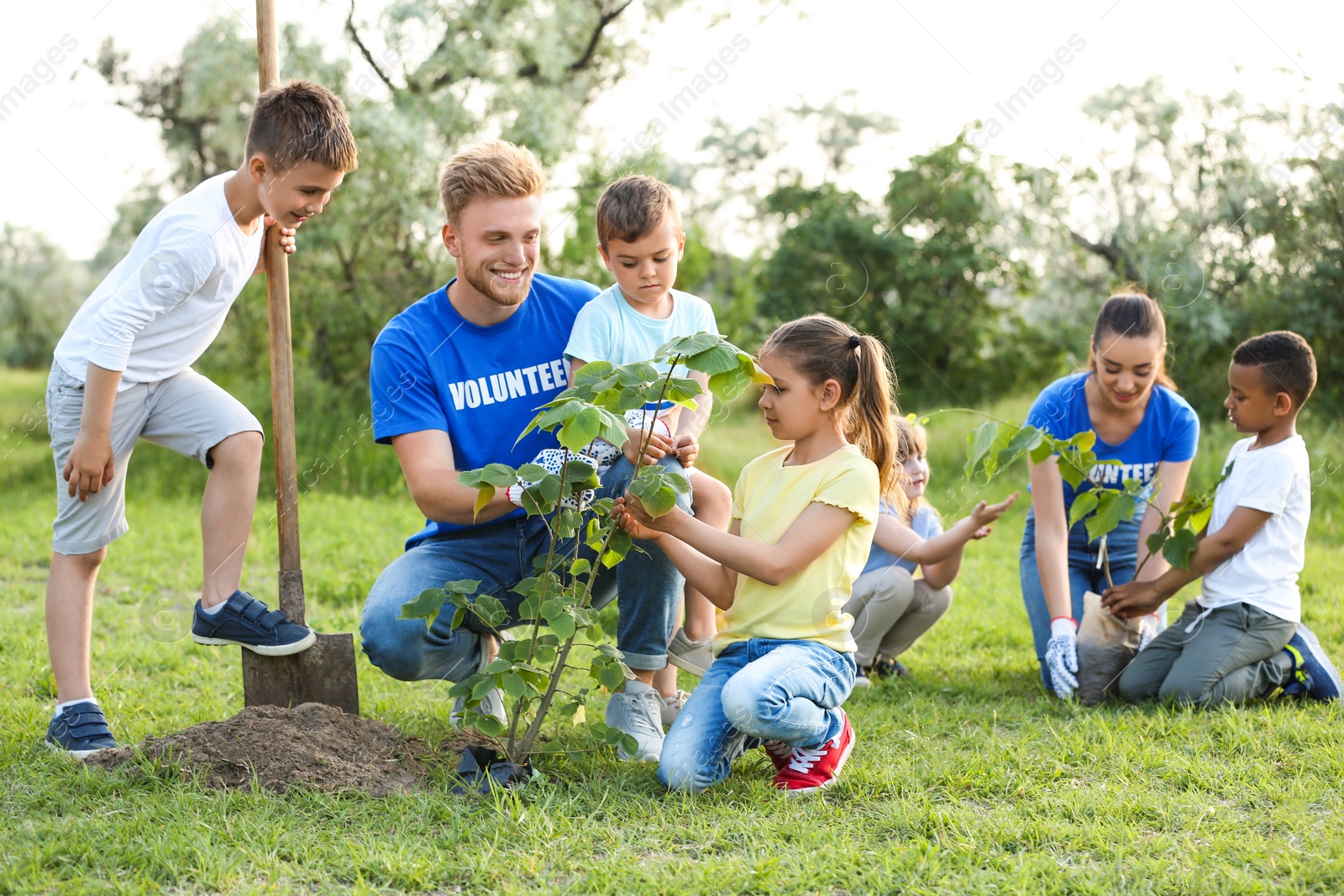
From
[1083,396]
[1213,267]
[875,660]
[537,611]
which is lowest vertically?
[875,660]

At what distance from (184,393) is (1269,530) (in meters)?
3.21

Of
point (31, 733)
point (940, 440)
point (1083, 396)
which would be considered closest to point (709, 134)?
point (940, 440)

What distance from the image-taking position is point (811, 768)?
2621 mm

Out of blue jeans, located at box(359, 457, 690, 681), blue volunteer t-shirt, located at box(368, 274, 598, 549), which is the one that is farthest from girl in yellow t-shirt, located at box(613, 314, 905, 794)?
blue volunteer t-shirt, located at box(368, 274, 598, 549)

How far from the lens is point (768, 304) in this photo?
10.3 metres

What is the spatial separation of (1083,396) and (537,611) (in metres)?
2.22

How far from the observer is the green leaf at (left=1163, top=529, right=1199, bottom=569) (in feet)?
10.9

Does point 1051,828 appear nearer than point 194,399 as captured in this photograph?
Yes

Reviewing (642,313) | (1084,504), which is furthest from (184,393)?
(1084,504)

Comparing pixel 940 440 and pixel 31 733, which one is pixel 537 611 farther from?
pixel 940 440

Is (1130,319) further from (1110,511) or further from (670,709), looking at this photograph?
(670,709)

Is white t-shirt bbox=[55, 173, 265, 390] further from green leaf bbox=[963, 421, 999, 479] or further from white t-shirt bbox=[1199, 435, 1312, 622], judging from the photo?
white t-shirt bbox=[1199, 435, 1312, 622]

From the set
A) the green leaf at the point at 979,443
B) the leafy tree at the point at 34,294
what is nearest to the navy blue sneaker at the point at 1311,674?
the green leaf at the point at 979,443

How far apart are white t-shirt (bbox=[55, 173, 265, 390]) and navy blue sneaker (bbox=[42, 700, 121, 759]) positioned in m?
0.87
